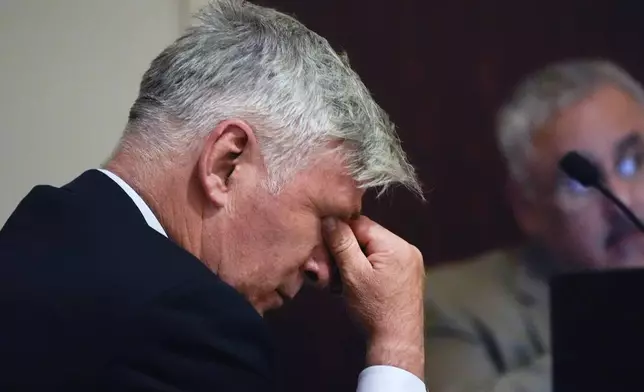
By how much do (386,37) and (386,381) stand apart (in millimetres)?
473

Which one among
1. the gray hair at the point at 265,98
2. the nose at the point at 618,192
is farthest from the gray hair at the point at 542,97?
the gray hair at the point at 265,98

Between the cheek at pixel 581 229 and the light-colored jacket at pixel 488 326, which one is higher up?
the cheek at pixel 581 229

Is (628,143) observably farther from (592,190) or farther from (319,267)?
(319,267)

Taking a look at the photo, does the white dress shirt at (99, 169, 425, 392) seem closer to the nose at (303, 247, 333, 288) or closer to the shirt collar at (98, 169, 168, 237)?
the nose at (303, 247, 333, 288)

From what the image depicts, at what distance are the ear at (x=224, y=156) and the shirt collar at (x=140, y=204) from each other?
56 mm

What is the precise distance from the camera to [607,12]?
1.00 m

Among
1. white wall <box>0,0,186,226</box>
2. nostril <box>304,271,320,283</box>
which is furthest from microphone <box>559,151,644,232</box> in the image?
white wall <box>0,0,186,226</box>

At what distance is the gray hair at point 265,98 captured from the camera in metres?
0.79

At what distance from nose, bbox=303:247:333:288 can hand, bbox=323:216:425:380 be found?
0.01 meters

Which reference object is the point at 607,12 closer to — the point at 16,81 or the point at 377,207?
the point at 377,207

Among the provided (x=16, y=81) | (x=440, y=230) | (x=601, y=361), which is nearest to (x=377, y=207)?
(x=440, y=230)

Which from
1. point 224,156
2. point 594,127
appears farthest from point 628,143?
point 224,156

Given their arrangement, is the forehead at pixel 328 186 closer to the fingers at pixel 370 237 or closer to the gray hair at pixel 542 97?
the fingers at pixel 370 237

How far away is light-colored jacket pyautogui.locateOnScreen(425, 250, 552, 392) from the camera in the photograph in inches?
38.9
